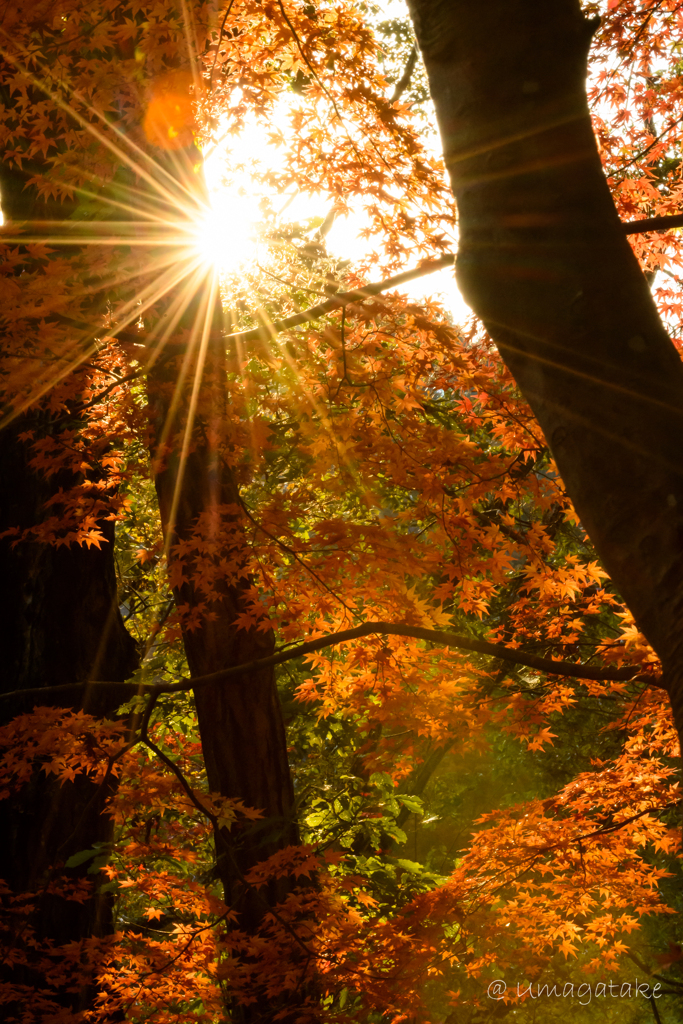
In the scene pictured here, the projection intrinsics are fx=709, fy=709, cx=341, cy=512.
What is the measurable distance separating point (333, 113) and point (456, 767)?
11469mm

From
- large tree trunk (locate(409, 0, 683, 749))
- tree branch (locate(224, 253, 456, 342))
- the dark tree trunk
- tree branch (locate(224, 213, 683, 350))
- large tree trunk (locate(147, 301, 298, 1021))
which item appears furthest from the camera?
the dark tree trunk

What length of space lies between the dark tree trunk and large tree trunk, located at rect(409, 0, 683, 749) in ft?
13.6

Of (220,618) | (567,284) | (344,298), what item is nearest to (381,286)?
(344,298)

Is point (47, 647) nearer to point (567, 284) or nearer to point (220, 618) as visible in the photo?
point (220, 618)

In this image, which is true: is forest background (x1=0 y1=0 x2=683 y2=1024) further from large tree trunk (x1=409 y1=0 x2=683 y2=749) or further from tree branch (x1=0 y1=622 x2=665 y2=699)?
large tree trunk (x1=409 y1=0 x2=683 y2=749)

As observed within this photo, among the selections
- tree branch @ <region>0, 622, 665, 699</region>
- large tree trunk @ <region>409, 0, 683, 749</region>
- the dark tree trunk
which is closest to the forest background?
tree branch @ <region>0, 622, 665, 699</region>

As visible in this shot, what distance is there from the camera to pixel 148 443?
4016mm

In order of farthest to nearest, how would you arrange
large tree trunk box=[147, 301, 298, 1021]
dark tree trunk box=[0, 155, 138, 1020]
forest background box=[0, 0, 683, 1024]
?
dark tree trunk box=[0, 155, 138, 1020] < large tree trunk box=[147, 301, 298, 1021] < forest background box=[0, 0, 683, 1024]

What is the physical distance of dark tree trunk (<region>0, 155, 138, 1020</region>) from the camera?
5.18 m

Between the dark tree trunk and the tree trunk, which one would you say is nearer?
the tree trunk

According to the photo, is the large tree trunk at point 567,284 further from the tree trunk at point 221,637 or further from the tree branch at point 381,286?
the tree trunk at point 221,637

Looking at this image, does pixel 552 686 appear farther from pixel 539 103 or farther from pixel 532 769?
pixel 532 769

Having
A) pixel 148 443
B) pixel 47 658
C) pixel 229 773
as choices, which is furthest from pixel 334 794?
pixel 148 443

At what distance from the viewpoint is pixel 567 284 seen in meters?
1.54
